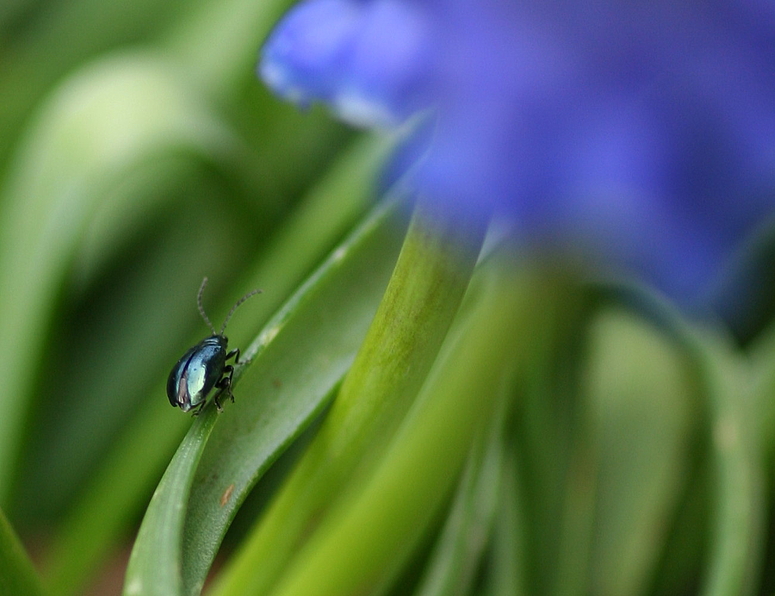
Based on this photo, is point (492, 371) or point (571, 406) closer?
point (492, 371)

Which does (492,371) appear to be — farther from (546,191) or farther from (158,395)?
(158,395)

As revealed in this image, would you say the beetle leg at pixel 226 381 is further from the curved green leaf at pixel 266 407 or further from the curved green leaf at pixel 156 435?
the curved green leaf at pixel 156 435

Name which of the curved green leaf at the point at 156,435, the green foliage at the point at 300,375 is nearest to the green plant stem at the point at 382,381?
the green foliage at the point at 300,375

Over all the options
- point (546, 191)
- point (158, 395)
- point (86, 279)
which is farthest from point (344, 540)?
point (86, 279)

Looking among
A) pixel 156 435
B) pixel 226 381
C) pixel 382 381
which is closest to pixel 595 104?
pixel 382 381

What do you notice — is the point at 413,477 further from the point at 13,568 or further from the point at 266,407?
the point at 13,568

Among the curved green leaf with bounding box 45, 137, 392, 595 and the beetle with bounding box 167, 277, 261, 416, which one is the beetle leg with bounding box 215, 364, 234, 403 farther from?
the curved green leaf with bounding box 45, 137, 392, 595
